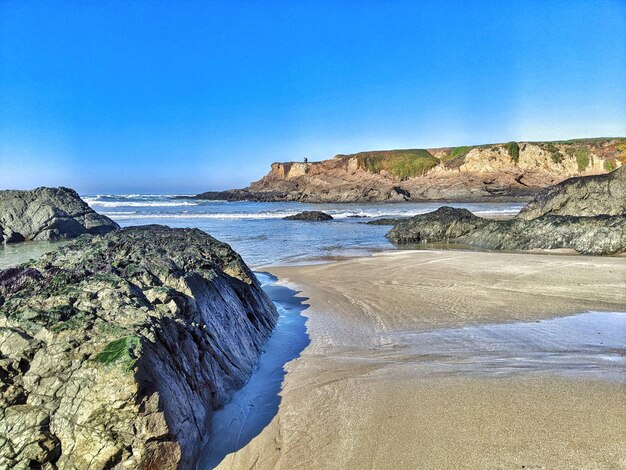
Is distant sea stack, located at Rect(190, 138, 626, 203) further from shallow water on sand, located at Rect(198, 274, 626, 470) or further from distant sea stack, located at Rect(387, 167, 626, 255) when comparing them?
shallow water on sand, located at Rect(198, 274, 626, 470)

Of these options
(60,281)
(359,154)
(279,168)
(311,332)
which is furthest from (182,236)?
(279,168)

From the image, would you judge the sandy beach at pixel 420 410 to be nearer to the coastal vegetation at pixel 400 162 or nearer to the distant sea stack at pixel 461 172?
the distant sea stack at pixel 461 172

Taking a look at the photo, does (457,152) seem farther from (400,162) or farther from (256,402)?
(256,402)

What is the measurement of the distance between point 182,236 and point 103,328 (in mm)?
4274

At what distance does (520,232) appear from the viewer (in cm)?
1432

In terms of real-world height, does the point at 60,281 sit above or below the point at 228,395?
above

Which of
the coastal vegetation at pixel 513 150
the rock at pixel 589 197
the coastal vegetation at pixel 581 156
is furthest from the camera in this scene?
the coastal vegetation at pixel 513 150

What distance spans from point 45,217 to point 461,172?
56422mm

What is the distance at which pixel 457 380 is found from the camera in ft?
11.6

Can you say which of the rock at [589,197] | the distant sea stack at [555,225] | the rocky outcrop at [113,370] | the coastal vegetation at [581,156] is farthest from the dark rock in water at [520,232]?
the coastal vegetation at [581,156]

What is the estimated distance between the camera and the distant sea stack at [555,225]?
12898 millimetres

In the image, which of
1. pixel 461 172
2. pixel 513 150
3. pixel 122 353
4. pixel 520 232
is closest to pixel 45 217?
pixel 520 232

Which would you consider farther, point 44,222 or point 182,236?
point 44,222

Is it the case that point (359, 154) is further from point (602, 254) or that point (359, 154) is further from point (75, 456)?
point (75, 456)
